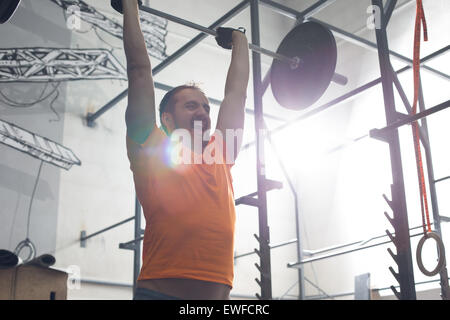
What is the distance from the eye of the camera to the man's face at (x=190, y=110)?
1741 mm

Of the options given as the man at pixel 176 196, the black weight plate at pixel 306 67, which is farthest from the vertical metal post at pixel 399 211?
the man at pixel 176 196

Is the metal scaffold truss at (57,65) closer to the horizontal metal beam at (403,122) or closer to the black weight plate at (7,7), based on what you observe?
the black weight plate at (7,7)

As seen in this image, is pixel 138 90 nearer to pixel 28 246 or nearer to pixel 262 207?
pixel 262 207

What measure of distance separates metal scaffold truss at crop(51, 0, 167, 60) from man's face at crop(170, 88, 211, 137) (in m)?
4.55

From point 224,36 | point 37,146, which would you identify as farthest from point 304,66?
point 37,146

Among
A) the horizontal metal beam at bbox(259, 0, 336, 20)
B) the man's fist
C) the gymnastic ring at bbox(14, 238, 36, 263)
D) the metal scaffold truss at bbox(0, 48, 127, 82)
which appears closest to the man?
the man's fist

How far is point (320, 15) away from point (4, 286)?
6.04 meters

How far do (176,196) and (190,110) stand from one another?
1.11ft

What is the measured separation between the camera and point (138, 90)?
1648 millimetres

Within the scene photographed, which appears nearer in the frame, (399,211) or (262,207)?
(399,211)

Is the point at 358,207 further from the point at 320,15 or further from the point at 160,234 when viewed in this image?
the point at 160,234

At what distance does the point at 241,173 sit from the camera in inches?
276

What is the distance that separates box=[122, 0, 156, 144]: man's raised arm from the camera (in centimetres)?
162
